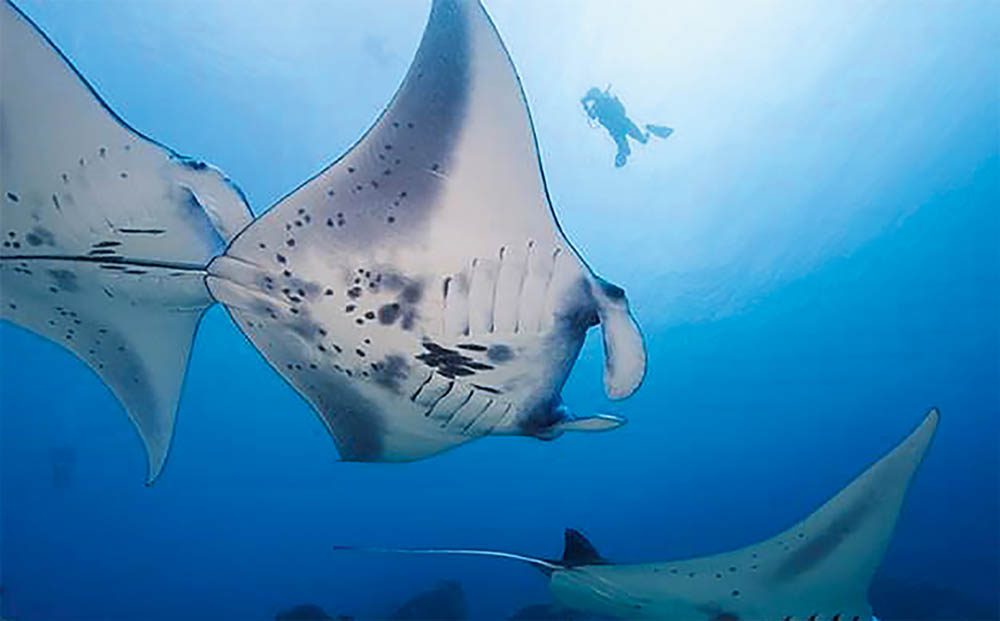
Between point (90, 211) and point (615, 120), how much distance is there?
15.0ft

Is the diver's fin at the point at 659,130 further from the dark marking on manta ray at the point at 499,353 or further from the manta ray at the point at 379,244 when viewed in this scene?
the dark marking on manta ray at the point at 499,353

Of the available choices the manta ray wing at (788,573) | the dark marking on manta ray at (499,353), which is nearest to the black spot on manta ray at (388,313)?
the dark marking on manta ray at (499,353)

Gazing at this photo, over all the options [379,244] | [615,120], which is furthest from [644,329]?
[379,244]

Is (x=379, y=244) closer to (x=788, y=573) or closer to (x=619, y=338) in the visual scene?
(x=619, y=338)

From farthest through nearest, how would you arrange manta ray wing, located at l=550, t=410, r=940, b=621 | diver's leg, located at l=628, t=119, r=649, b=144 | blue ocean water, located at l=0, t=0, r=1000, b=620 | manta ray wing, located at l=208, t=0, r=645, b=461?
1. diver's leg, located at l=628, t=119, r=649, b=144
2. blue ocean water, located at l=0, t=0, r=1000, b=620
3. manta ray wing, located at l=550, t=410, r=940, b=621
4. manta ray wing, located at l=208, t=0, r=645, b=461

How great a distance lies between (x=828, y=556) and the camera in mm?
2596

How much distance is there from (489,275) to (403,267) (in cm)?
24

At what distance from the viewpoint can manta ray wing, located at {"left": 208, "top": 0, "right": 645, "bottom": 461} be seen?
1862mm

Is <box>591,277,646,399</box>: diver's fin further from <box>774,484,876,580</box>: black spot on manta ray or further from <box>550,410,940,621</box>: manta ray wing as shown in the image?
<box>774,484,876,580</box>: black spot on manta ray

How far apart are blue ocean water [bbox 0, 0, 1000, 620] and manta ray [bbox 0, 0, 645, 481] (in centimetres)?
348

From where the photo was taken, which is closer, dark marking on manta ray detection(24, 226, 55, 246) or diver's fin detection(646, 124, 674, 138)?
dark marking on manta ray detection(24, 226, 55, 246)

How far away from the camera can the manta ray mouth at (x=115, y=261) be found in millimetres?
A: 2057

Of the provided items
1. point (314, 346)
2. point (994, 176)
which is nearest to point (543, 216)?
point (314, 346)

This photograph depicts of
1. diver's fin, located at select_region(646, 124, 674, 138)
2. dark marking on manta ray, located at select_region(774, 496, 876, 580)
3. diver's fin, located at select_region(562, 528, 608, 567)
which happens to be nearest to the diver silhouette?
diver's fin, located at select_region(646, 124, 674, 138)
